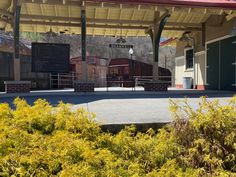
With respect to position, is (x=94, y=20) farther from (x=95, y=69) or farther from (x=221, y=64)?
(x=95, y=69)

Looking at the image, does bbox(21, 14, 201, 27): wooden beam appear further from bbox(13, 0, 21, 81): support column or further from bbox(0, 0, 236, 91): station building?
bbox(13, 0, 21, 81): support column

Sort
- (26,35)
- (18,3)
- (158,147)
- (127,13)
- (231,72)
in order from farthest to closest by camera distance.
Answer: (26,35) < (127,13) < (231,72) < (18,3) < (158,147)

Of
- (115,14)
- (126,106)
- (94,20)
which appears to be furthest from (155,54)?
(126,106)

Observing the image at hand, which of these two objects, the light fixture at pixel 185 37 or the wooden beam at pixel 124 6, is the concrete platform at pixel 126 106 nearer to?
the wooden beam at pixel 124 6

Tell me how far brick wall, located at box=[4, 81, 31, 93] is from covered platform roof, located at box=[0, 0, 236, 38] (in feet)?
10.9

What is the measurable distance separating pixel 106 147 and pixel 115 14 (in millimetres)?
15399

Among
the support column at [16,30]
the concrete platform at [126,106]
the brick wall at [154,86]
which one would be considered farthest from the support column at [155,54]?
the support column at [16,30]

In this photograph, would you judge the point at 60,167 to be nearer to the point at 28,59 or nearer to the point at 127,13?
the point at 127,13

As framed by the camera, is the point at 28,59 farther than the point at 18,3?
Yes

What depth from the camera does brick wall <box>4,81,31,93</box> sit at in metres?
14.4

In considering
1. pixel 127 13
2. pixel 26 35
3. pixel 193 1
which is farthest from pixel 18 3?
pixel 26 35

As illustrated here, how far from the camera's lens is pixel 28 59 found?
22719 millimetres

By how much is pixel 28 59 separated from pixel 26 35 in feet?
78.5

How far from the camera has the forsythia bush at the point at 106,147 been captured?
2689mm
